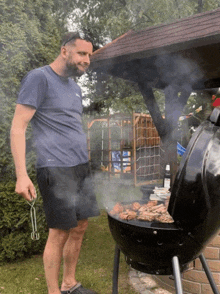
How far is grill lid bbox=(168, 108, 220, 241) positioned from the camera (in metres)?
1.63

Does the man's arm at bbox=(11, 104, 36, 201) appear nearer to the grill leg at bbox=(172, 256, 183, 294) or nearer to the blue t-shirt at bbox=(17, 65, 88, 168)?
A: the blue t-shirt at bbox=(17, 65, 88, 168)

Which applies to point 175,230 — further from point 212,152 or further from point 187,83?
point 187,83

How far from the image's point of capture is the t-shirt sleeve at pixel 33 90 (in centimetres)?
222

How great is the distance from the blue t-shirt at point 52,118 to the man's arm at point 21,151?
0.27 ft

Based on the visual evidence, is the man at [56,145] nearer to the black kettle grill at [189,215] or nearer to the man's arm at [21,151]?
the man's arm at [21,151]

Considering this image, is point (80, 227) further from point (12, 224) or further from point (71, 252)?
point (12, 224)

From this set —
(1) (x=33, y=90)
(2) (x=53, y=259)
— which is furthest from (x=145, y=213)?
(1) (x=33, y=90)

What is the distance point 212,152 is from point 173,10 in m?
8.69

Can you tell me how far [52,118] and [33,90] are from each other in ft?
0.94

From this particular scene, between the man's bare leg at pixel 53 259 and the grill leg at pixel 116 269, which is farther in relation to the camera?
the man's bare leg at pixel 53 259

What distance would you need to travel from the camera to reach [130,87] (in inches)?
351

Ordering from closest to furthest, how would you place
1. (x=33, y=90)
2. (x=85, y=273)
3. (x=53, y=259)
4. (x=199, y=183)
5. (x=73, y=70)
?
(x=199, y=183)
(x=33, y=90)
(x=53, y=259)
(x=73, y=70)
(x=85, y=273)

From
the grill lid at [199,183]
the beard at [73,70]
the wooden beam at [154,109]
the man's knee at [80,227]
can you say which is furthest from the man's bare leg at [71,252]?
the wooden beam at [154,109]

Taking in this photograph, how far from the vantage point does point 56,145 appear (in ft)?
7.83
